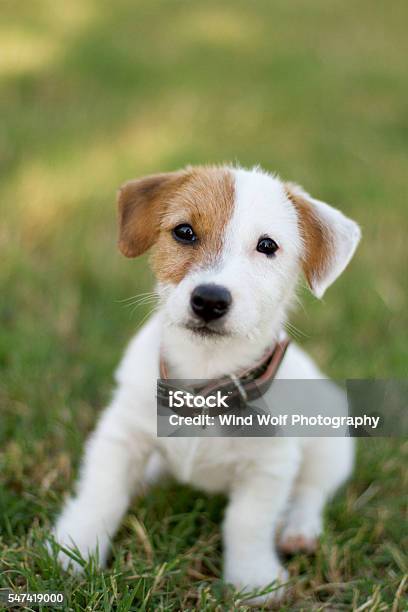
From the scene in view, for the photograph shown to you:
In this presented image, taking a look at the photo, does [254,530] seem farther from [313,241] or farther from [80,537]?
[313,241]

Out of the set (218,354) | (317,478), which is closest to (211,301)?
(218,354)

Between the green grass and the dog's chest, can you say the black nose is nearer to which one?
the dog's chest

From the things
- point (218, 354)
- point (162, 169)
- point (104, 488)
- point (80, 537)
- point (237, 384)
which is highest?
point (162, 169)

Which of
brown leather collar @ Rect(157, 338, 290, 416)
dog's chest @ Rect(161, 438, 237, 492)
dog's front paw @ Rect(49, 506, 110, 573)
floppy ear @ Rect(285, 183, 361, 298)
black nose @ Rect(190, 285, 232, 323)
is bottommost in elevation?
dog's front paw @ Rect(49, 506, 110, 573)

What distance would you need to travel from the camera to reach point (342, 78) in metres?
11.3

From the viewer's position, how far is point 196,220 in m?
3.01

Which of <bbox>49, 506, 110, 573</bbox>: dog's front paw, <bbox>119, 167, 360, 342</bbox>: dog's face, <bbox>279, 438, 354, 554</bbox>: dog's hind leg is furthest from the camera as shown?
<bbox>279, 438, 354, 554</bbox>: dog's hind leg

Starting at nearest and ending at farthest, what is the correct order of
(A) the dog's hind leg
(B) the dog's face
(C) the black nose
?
1. (C) the black nose
2. (B) the dog's face
3. (A) the dog's hind leg

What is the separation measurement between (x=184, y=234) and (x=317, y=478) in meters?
1.69

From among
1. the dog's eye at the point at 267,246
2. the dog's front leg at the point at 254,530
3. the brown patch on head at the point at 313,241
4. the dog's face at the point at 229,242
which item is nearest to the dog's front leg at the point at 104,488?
the dog's front leg at the point at 254,530

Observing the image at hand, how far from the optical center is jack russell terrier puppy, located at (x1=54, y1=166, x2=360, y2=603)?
118 inches

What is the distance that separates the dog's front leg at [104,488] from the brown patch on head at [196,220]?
85cm

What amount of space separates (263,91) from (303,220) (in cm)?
773

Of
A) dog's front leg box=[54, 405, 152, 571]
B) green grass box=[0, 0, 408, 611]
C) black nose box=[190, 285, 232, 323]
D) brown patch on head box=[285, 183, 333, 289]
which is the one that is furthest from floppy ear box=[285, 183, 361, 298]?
green grass box=[0, 0, 408, 611]
